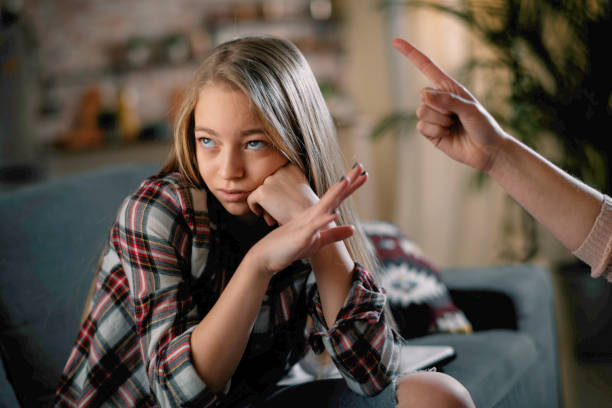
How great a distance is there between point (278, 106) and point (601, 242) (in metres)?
0.53

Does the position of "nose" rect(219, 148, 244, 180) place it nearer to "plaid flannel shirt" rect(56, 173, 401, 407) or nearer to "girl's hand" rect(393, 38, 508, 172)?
"plaid flannel shirt" rect(56, 173, 401, 407)

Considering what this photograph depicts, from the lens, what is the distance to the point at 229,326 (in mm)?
819

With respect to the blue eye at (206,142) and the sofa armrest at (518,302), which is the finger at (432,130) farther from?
the sofa armrest at (518,302)

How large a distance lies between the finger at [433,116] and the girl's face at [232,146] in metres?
0.23

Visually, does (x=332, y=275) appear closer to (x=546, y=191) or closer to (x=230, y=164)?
(x=230, y=164)

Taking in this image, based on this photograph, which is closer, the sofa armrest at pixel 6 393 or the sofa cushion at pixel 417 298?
the sofa armrest at pixel 6 393

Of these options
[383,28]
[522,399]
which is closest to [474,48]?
[383,28]

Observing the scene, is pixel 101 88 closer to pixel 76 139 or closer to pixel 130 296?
pixel 76 139

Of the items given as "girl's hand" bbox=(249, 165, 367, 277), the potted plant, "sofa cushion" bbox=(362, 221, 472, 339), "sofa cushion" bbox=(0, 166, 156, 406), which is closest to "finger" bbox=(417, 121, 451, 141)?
"girl's hand" bbox=(249, 165, 367, 277)

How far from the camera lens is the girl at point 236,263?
2.72 ft

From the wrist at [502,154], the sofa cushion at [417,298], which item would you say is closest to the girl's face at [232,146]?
the wrist at [502,154]

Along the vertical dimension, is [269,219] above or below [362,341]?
above

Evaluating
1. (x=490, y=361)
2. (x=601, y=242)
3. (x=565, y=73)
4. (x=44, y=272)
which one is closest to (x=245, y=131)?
(x=601, y=242)

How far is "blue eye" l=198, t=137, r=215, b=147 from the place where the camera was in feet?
3.00
